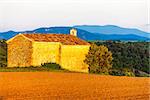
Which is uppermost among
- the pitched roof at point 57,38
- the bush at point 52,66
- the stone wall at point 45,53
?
the pitched roof at point 57,38

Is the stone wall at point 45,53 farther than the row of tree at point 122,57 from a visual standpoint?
No

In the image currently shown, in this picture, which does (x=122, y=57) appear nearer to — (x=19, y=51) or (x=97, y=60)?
(x=97, y=60)

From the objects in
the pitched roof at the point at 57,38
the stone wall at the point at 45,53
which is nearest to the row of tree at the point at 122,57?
the pitched roof at the point at 57,38

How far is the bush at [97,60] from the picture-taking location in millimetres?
51344

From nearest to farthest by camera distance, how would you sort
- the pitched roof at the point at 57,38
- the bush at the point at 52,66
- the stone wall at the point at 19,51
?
1. the bush at the point at 52,66
2. the stone wall at the point at 19,51
3. the pitched roof at the point at 57,38

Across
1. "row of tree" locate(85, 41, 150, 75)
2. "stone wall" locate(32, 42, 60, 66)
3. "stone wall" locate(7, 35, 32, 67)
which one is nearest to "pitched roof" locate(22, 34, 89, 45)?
"stone wall" locate(32, 42, 60, 66)

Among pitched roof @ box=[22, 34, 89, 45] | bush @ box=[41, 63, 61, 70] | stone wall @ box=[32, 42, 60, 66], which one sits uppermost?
pitched roof @ box=[22, 34, 89, 45]

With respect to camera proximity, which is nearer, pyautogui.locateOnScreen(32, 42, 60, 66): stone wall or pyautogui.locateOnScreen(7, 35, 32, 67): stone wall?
pyautogui.locateOnScreen(32, 42, 60, 66): stone wall

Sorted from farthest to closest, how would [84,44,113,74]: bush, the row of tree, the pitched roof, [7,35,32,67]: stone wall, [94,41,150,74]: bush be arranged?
[94,41,150,74]: bush < the row of tree < [84,44,113,74]: bush < the pitched roof < [7,35,32,67]: stone wall

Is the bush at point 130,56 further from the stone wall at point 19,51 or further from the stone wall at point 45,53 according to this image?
the stone wall at point 19,51

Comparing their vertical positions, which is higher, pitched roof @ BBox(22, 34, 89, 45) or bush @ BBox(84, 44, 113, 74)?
pitched roof @ BBox(22, 34, 89, 45)

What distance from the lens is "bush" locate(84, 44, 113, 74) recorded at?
168 feet

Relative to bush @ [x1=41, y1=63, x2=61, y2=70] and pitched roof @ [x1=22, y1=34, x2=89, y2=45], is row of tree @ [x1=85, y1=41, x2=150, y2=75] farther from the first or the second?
bush @ [x1=41, y1=63, x2=61, y2=70]

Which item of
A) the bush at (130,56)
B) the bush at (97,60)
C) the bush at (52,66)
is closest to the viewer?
the bush at (52,66)
